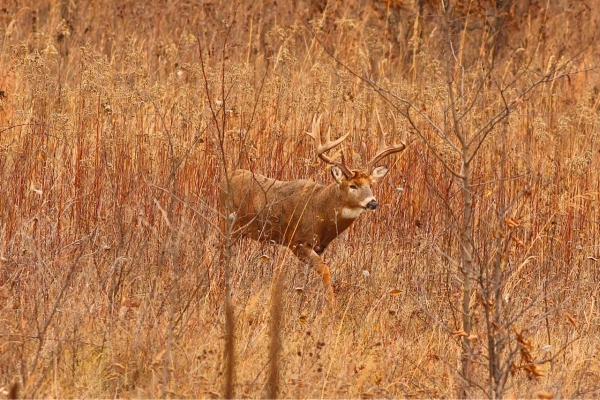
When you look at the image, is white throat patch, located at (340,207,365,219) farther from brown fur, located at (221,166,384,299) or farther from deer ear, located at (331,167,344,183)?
deer ear, located at (331,167,344,183)

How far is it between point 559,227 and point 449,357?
7.35 ft

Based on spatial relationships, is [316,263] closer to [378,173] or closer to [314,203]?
[314,203]

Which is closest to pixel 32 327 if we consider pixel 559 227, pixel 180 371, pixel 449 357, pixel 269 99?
pixel 180 371

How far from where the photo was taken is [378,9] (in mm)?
11094

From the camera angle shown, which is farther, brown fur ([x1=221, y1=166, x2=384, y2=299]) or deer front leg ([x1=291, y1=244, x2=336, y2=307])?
brown fur ([x1=221, y1=166, x2=384, y2=299])

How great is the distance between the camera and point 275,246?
629 centimetres

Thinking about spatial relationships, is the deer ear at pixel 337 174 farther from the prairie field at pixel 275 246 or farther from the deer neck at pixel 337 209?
the prairie field at pixel 275 246

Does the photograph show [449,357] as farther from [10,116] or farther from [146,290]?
[10,116]

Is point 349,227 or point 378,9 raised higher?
point 378,9

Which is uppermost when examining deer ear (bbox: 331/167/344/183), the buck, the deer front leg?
deer ear (bbox: 331/167/344/183)

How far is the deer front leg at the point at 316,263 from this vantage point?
546cm

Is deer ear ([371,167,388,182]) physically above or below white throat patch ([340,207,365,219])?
above

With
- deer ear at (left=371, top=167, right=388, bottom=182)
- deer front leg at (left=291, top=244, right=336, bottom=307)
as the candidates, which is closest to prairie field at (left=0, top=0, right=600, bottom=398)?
deer front leg at (left=291, top=244, right=336, bottom=307)

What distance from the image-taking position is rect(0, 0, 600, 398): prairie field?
163 inches
